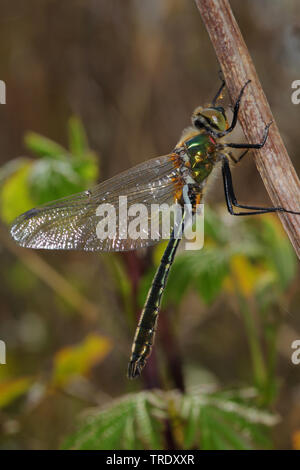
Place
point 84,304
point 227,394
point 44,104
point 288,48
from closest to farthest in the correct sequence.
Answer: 1. point 227,394
2. point 84,304
3. point 288,48
4. point 44,104

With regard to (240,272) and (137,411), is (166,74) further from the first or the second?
(137,411)

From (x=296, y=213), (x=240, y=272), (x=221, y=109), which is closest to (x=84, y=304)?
(x=240, y=272)

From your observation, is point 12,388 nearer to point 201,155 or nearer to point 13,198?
point 13,198

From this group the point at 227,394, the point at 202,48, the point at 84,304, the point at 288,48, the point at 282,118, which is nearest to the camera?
the point at 227,394

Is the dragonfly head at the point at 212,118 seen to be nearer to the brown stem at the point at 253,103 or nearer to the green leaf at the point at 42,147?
the brown stem at the point at 253,103

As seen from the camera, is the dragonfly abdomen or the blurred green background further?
the blurred green background

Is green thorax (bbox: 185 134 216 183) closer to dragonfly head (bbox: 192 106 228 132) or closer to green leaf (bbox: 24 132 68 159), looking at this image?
dragonfly head (bbox: 192 106 228 132)

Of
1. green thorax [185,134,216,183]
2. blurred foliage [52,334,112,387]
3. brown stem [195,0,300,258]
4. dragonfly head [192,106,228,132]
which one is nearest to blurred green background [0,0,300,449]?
blurred foliage [52,334,112,387]
